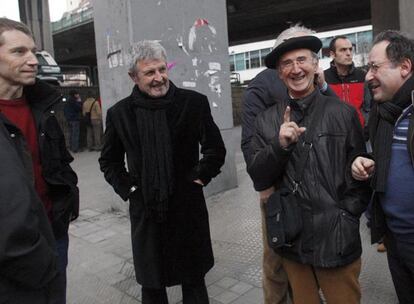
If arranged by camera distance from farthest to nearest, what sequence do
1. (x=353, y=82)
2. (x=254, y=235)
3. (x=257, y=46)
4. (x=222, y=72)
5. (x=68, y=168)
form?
(x=257, y=46), (x=222, y=72), (x=254, y=235), (x=353, y=82), (x=68, y=168)

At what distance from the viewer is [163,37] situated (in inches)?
206

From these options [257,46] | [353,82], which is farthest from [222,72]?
[257,46]

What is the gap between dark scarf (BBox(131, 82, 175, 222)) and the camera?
2482 mm

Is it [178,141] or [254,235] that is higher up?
[178,141]

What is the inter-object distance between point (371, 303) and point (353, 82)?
211cm

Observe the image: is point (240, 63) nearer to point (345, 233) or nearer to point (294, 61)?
point (294, 61)

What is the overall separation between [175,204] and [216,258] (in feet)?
5.06

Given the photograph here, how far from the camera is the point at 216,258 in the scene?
3928mm

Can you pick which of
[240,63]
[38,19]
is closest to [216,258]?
[38,19]

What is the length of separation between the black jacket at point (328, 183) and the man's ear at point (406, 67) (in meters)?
0.32

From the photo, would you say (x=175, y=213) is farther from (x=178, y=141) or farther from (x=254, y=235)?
(x=254, y=235)

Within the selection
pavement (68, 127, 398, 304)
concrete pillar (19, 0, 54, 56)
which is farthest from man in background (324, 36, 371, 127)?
concrete pillar (19, 0, 54, 56)

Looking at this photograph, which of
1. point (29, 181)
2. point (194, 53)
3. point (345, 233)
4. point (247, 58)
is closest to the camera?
point (29, 181)

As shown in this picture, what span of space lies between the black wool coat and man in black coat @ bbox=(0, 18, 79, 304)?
1.22 ft
